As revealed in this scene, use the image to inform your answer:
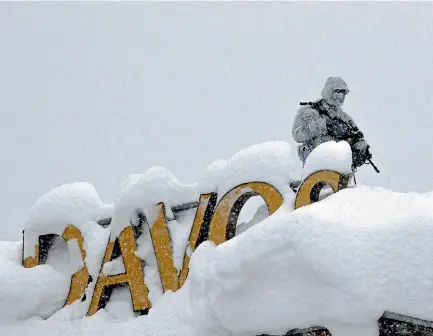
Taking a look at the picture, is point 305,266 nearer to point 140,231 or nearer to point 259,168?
point 259,168

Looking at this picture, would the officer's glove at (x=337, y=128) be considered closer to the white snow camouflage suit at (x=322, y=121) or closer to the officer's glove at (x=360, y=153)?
the white snow camouflage suit at (x=322, y=121)

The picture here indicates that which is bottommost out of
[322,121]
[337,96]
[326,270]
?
[326,270]

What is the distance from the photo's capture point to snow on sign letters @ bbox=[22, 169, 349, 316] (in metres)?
7.34

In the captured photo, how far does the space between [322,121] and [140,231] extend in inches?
87.4

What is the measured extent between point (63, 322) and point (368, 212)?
12.4 feet

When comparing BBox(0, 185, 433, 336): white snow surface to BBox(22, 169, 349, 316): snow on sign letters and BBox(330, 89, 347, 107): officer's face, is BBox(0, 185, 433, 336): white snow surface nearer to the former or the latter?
BBox(22, 169, 349, 316): snow on sign letters

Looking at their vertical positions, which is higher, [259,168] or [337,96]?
[337,96]

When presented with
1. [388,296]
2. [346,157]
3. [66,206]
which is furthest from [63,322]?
[388,296]

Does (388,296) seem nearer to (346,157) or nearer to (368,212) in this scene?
(368,212)

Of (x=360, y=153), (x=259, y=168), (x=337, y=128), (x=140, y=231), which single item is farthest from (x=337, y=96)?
(x=140, y=231)

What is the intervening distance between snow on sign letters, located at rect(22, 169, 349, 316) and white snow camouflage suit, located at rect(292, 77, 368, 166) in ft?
2.74

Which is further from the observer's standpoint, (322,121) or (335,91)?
(335,91)

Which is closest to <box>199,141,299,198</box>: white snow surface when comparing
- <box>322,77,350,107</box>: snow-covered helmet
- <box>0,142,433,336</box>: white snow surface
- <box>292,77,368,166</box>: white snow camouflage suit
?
<box>0,142,433,336</box>: white snow surface

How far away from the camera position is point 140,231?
318 inches
